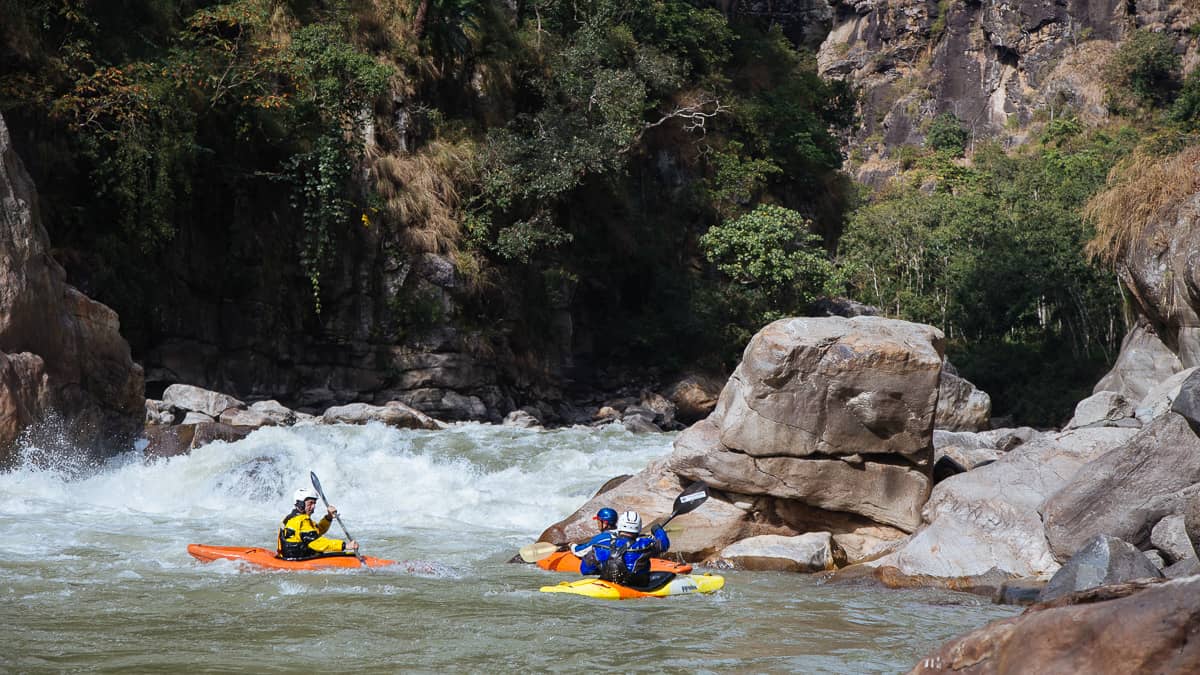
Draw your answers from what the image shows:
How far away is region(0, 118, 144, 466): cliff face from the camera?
10.8 m

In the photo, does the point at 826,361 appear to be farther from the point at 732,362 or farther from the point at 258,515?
the point at 732,362

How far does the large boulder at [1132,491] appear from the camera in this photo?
23.9 feet

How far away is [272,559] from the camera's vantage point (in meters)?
7.75

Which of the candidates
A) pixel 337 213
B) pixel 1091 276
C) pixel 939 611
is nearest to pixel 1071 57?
pixel 1091 276

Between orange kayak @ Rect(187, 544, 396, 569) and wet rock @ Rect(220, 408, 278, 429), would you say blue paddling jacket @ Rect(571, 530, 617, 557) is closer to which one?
orange kayak @ Rect(187, 544, 396, 569)

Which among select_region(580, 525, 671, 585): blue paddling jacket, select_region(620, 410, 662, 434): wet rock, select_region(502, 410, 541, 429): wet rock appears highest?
select_region(502, 410, 541, 429): wet rock

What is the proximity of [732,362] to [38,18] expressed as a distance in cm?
1435

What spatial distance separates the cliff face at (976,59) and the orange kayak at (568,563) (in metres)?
44.9

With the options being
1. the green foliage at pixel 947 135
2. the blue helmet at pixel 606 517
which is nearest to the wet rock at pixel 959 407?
the blue helmet at pixel 606 517

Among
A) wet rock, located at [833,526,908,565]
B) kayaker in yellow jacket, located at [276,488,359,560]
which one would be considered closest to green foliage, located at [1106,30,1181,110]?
wet rock, located at [833,526,908,565]

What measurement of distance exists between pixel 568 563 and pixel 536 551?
0.48 meters

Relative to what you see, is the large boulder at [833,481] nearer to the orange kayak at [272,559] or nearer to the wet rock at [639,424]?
the orange kayak at [272,559]

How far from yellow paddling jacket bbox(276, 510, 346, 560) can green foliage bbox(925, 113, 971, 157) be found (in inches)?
1963

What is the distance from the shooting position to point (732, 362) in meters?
23.6
